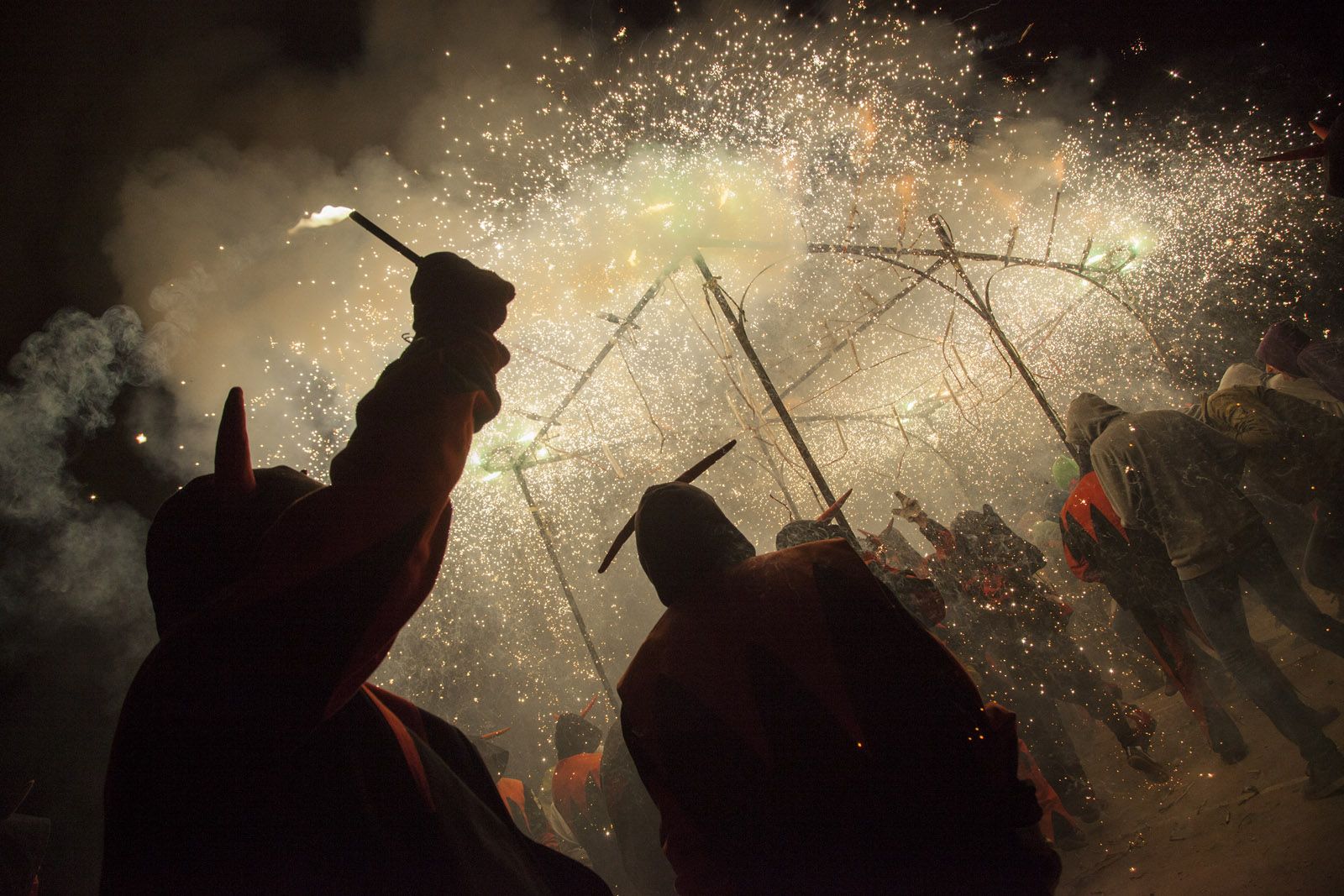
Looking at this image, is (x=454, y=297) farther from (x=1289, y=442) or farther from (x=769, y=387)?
(x=1289, y=442)

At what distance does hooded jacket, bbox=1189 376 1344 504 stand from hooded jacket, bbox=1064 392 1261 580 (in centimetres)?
37

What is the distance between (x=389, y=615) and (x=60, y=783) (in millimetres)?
13972

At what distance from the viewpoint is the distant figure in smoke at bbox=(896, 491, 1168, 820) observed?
3.87 meters

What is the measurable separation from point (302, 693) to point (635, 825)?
472 centimetres

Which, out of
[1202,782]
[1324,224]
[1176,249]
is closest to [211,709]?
[1202,782]

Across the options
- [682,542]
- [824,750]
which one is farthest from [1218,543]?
[682,542]

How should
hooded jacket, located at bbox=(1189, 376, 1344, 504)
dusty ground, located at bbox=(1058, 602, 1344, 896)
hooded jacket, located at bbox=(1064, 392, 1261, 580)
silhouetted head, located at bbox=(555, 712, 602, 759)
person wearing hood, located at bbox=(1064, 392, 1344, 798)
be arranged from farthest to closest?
silhouetted head, located at bbox=(555, 712, 602, 759) → hooded jacket, located at bbox=(1189, 376, 1344, 504) → hooded jacket, located at bbox=(1064, 392, 1261, 580) → person wearing hood, located at bbox=(1064, 392, 1344, 798) → dusty ground, located at bbox=(1058, 602, 1344, 896)

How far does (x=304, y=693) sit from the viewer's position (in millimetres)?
783

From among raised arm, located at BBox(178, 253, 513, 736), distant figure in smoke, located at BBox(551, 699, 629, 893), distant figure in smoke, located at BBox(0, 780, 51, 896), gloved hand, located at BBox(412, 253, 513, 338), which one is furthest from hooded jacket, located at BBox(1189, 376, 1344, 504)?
distant figure in smoke, located at BBox(0, 780, 51, 896)

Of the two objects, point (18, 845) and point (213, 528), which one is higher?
point (18, 845)

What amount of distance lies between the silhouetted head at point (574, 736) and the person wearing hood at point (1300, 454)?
7406 millimetres

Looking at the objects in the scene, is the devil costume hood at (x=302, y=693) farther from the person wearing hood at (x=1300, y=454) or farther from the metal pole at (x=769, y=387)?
the person wearing hood at (x=1300, y=454)

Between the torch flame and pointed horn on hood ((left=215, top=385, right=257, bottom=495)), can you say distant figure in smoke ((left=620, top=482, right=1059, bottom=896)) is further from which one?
the torch flame

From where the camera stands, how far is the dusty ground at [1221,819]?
229cm
